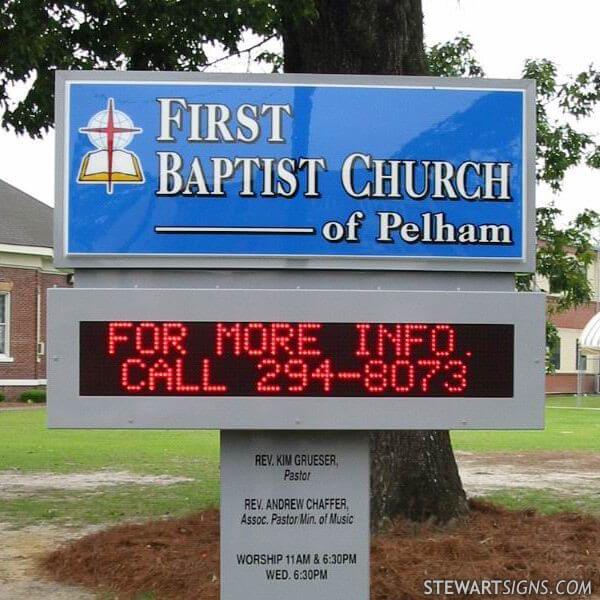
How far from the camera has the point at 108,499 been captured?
13.3m

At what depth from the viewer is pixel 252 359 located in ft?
20.1

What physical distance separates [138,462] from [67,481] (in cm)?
278

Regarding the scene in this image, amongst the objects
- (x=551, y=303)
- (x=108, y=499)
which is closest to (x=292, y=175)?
(x=108, y=499)

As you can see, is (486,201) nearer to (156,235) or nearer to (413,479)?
(156,235)

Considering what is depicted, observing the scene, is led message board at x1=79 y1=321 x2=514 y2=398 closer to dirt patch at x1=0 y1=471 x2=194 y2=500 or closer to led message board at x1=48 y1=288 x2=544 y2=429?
led message board at x1=48 y1=288 x2=544 y2=429

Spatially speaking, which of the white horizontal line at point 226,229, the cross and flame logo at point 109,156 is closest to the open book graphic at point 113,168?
the cross and flame logo at point 109,156

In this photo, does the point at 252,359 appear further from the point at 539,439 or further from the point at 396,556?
the point at 539,439

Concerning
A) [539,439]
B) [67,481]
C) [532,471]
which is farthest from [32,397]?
[532,471]

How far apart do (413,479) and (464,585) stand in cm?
217

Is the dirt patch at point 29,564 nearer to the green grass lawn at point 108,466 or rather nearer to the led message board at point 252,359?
the green grass lawn at point 108,466

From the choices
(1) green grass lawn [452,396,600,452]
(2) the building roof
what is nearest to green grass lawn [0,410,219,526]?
(1) green grass lawn [452,396,600,452]

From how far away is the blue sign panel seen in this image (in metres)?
6.41

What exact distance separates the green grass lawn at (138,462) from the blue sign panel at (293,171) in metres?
6.00

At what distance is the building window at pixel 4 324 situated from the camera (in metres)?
37.9
